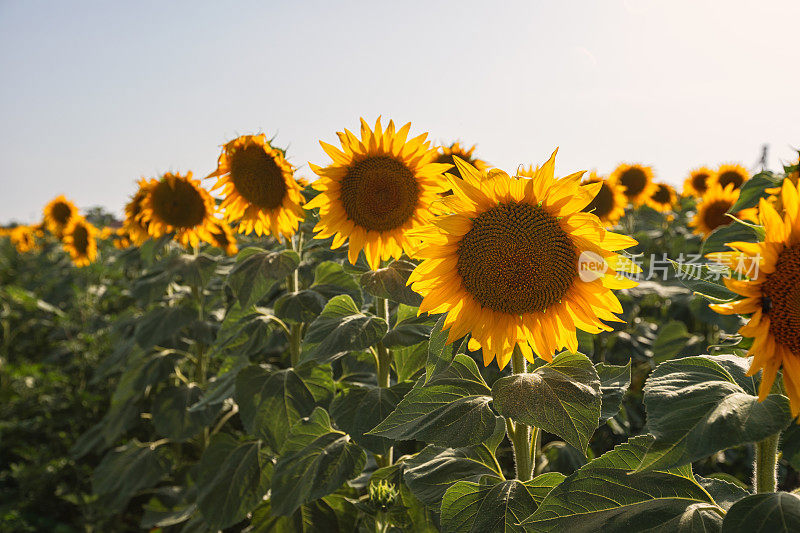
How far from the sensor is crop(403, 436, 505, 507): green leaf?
60.4 inches

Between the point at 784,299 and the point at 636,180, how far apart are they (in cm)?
630

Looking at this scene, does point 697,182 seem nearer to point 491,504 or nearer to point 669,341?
point 669,341

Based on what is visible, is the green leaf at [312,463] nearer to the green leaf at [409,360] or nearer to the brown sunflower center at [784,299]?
the green leaf at [409,360]

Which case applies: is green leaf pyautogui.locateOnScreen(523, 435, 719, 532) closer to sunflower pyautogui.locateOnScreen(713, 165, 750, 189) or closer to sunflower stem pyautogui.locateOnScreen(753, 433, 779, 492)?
sunflower stem pyautogui.locateOnScreen(753, 433, 779, 492)

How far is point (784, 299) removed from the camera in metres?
1.03

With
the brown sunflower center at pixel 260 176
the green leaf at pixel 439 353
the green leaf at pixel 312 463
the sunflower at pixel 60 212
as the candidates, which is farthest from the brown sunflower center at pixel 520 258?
the sunflower at pixel 60 212

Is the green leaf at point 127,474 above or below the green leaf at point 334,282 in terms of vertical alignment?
below

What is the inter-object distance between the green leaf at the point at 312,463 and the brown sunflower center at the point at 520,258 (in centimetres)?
81

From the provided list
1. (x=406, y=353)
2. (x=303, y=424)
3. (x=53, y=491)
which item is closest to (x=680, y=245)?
(x=406, y=353)

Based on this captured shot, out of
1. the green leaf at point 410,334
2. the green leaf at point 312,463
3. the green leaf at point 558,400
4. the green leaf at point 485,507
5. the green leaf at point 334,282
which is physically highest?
the green leaf at point 334,282

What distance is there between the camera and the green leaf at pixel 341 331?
1774 millimetres

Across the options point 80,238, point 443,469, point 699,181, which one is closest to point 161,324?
point 443,469

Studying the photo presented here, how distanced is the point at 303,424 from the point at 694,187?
654 centimetres

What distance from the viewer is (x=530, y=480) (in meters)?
1.48
